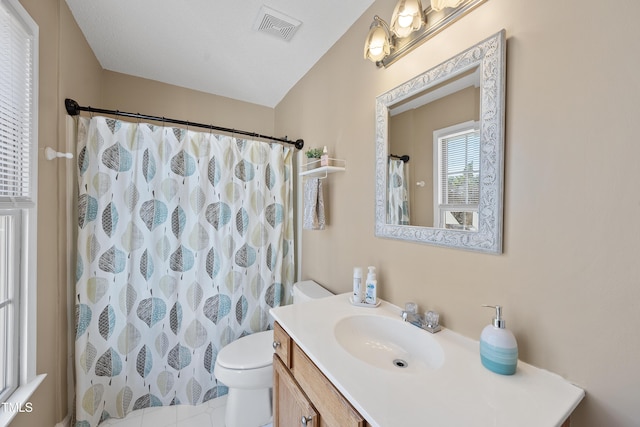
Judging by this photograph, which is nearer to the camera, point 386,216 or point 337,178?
point 386,216

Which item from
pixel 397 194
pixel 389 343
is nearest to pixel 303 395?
pixel 389 343

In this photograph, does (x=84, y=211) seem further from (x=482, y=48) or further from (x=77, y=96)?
(x=482, y=48)

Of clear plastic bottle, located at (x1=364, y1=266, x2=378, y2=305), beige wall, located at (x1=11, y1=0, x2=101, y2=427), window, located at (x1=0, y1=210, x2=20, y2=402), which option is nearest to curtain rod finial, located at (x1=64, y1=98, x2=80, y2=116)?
beige wall, located at (x1=11, y1=0, x2=101, y2=427)

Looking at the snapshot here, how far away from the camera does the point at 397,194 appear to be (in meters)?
1.14

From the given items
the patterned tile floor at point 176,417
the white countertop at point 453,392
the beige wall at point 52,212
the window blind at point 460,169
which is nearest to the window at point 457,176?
the window blind at point 460,169

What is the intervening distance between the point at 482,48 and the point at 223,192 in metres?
1.61

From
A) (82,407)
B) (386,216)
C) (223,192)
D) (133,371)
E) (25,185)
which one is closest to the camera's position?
(25,185)

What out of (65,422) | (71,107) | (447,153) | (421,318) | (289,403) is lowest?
(65,422)

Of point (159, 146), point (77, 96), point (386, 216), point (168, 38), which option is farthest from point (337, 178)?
point (77, 96)

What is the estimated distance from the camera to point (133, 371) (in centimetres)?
154

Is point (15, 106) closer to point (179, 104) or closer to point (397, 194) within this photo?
point (179, 104)

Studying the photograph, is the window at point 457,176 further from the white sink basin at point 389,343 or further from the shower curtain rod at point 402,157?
the white sink basin at point 389,343

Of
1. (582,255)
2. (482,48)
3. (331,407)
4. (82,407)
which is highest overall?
(482,48)

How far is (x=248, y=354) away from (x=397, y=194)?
1.31 meters
